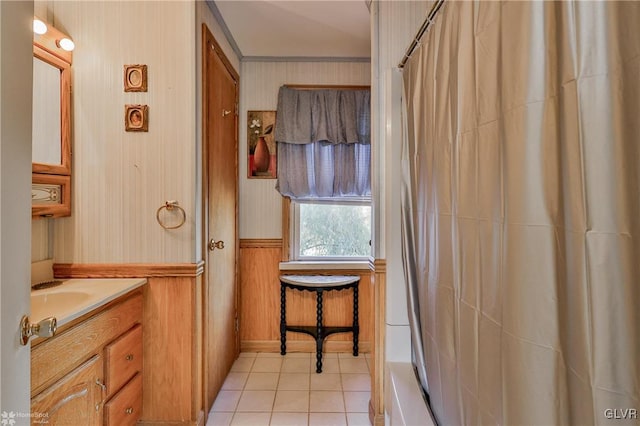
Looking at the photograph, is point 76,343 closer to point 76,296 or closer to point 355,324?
point 76,296

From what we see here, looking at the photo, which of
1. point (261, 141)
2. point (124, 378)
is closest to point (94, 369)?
point (124, 378)

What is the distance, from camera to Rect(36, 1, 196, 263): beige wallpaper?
171 cm

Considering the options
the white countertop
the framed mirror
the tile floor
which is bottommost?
the tile floor

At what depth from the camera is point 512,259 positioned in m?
0.69

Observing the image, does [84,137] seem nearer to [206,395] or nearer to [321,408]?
[206,395]

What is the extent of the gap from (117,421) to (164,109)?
4.92 ft

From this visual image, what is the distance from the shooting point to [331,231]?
9.73ft

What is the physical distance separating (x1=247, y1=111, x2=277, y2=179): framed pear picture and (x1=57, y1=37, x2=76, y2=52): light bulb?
136 cm

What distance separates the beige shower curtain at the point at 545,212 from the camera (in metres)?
0.52

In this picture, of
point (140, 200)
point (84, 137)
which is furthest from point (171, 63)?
point (140, 200)

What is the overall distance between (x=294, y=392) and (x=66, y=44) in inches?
94.5

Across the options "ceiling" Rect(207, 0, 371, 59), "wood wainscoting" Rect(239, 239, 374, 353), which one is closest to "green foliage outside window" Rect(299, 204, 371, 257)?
"wood wainscoting" Rect(239, 239, 374, 353)

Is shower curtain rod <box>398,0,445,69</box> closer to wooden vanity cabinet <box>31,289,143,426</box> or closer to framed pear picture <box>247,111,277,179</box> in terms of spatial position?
framed pear picture <box>247,111,277,179</box>

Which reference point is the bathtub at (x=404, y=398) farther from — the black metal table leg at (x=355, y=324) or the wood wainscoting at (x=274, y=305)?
the wood wainscoting at (x=274, y=305)
